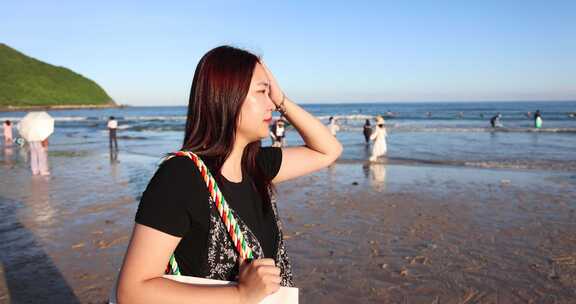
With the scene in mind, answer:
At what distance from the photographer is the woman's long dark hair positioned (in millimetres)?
1619

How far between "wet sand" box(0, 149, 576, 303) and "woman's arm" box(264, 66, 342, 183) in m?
2.50

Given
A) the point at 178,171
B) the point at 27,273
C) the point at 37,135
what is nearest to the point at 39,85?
the point at 37,135

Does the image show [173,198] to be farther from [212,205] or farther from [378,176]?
[378,176]

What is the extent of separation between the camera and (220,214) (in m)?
1.52

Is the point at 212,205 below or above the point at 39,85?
below

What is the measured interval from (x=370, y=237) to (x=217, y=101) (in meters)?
5.31

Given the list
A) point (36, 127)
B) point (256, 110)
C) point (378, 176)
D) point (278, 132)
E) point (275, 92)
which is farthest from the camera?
point (278, 132)

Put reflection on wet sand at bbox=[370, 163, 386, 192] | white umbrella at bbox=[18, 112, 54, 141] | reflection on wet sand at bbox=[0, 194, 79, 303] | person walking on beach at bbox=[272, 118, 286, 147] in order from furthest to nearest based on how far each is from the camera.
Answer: person walking on beach at bbox=[272, 118, 286, 147] → white umbrella at bbox=[18, 112, 54, 141] → reflection on wet sand at bbox=[370, 163, 386, 192] → reflection on wet sand at bbox=[0, 194, 79, 303]

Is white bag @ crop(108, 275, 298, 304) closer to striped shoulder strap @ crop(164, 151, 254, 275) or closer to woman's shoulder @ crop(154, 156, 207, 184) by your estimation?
striped shoulder strap @ crop(164, 151, 254, 275)

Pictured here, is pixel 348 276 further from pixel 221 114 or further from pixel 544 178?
pixel 544 178

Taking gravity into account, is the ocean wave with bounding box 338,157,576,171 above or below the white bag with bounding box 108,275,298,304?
below

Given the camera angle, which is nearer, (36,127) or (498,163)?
(36,127)

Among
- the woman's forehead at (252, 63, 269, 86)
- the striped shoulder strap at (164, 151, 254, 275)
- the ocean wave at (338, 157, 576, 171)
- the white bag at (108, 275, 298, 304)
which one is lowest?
the ocean wave at (338, 157, 576, 171)

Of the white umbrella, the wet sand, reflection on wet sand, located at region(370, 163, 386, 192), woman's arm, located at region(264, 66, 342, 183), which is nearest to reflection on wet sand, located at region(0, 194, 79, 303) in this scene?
the wet sand
